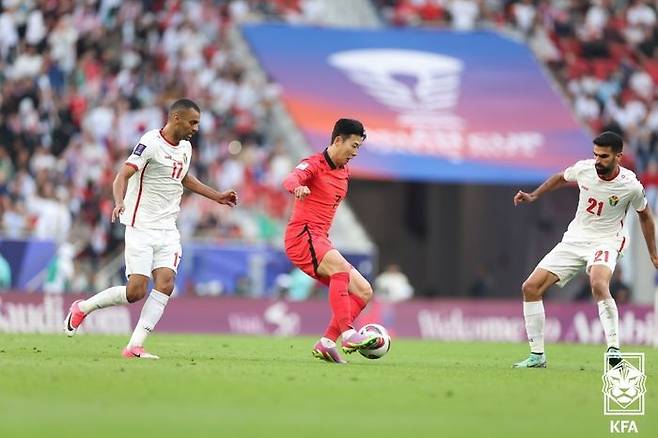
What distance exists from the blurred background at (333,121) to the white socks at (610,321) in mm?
13448

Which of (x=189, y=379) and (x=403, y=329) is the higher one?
(x=189, y=379)

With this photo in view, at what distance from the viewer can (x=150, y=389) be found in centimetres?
1084

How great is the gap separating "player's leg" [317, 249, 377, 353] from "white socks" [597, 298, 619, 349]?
242 cm

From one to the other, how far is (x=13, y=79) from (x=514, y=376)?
19519 mm

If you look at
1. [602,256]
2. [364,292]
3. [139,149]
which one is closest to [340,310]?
[364,292]

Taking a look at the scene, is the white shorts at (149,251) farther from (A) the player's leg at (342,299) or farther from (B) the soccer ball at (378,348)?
(B) the soccer ball at (378,348)

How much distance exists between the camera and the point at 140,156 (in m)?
14.3

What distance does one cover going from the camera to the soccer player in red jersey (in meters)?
14.4

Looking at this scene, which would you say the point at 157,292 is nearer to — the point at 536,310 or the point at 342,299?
the point at 342,299

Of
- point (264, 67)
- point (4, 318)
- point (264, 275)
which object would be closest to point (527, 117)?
point (264, 67)

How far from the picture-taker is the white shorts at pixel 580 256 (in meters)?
15.1

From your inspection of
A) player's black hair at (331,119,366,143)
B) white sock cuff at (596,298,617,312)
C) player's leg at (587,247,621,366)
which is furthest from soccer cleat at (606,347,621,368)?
player's black hair at (331,119,366,143)

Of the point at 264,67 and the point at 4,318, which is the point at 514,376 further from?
the point at 264,67

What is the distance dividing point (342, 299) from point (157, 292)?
1886 millimetres
